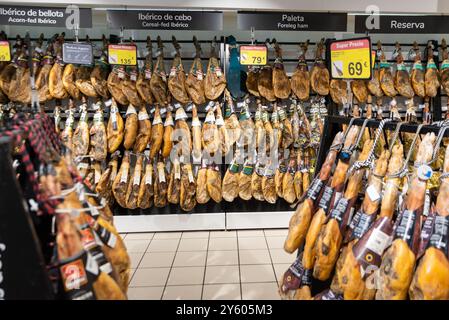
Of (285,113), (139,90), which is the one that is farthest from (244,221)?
(139,90)

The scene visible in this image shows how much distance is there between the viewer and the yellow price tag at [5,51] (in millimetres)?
4188

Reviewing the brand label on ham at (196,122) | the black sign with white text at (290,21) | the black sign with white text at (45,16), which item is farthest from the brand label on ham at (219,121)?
the black sign with white text at (45,16)

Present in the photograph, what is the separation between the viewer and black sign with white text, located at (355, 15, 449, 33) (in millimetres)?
4191

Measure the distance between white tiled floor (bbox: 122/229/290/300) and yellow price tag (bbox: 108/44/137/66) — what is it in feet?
7.02

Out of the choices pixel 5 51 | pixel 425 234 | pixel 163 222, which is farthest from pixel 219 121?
pixel 425 234

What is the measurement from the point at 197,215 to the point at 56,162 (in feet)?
11.5

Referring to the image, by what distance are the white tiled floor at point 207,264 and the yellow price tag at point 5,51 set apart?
2522 millimetres

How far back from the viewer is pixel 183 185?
457cm

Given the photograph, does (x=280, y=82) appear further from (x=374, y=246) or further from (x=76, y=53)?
(x=374, y=246)

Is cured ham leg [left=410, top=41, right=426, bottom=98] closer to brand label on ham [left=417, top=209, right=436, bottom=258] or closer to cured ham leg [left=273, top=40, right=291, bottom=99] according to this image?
cured ham leg [left=273, top=40, right=291, bottom=99]

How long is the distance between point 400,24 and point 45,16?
3.93 metres

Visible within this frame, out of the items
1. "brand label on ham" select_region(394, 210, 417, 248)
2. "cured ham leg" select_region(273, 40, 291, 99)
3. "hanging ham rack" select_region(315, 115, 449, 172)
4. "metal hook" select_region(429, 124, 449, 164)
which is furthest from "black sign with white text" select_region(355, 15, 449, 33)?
"brand label on ham" select_region(394, 210, 417, 248)

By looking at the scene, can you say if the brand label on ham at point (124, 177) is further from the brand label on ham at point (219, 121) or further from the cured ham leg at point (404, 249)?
the cured ham leg at point (404, 249)

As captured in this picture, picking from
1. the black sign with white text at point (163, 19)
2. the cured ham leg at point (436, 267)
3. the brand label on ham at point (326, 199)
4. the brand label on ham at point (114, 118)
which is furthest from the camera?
the brand label on ham at point (114, 118)
